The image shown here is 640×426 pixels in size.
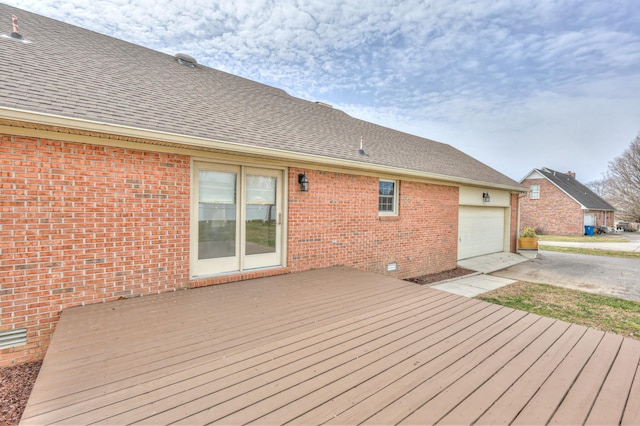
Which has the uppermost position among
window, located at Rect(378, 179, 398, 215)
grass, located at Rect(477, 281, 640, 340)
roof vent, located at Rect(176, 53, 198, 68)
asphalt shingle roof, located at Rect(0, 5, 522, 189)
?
roof vent, located at Rect(176, 53, 198, 68)

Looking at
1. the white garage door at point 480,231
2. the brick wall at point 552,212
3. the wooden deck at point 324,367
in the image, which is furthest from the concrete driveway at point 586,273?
the brick wall at point 552,212

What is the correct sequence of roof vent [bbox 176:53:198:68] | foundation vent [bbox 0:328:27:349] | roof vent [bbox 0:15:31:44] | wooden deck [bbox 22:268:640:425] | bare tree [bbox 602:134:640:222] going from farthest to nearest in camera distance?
bare tree [bbox 602:134:640:222] → roof vent [bbox 176:53:198:68] → roof vent [bbox 0:15:31:44] → foundation vent [bbox 0:328:27:349] → wooden deck [bbox 22:268:640:425]

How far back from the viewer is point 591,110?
15469 mm

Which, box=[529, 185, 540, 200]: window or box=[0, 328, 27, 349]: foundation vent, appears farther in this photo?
box=[529, 185, 540, 200]: window

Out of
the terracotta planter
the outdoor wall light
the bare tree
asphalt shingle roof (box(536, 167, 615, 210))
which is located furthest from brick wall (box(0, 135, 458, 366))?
the bare tree

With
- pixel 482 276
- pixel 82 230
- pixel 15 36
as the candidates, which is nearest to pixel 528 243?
pixel 482 276

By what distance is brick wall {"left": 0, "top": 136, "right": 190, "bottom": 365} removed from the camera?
3.21 meters

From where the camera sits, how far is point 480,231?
427 inches

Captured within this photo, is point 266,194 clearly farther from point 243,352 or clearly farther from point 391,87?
point 391,87

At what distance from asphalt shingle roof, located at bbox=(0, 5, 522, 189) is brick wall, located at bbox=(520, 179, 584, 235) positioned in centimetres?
2526

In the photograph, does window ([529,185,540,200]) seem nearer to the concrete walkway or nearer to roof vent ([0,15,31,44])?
the concrete walkway

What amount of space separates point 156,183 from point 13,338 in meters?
2.37

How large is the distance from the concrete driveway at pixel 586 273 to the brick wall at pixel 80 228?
9.46 m

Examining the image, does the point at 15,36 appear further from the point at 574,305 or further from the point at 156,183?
the point at 574,305
